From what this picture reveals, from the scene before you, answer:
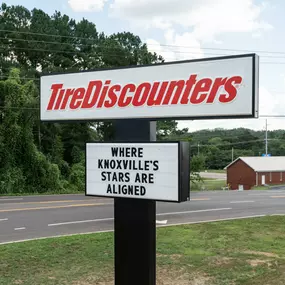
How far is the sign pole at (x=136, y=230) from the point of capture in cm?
472

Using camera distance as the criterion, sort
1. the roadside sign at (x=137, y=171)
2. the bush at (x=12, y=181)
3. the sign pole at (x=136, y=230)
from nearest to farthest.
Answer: the roadside sign at (x=137, y=171)
the sign pole at (x=136, y=230)
the bush at (x=12, y=181)

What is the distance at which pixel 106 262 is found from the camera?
805cm

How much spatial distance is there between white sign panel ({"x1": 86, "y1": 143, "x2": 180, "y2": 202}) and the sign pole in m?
0.13

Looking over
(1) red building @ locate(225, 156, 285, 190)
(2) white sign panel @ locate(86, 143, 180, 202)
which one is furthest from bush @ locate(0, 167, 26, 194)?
(1) red building @ locate(225, 156, 285, 190)

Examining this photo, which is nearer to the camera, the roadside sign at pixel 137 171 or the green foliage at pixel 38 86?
the roadside sign at pixel 137 171

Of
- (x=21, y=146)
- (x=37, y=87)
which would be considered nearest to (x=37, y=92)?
(x=37, y=87)

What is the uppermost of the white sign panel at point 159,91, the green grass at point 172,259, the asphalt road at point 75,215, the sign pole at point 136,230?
the white sign panel at point 159,91

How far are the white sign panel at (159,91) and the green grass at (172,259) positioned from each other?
11.2ft

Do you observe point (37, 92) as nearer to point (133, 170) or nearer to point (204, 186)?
point (204, 186)

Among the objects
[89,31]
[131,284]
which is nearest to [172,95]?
[131,284]

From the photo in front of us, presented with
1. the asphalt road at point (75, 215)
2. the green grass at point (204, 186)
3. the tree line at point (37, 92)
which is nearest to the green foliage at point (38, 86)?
the tree line at point (37, 92)

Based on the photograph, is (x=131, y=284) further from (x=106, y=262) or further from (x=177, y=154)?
(x=106, y=262)

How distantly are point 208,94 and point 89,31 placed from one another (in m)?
40.4

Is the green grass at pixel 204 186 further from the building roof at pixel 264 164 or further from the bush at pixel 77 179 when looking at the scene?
the bush at pixel 77 179
